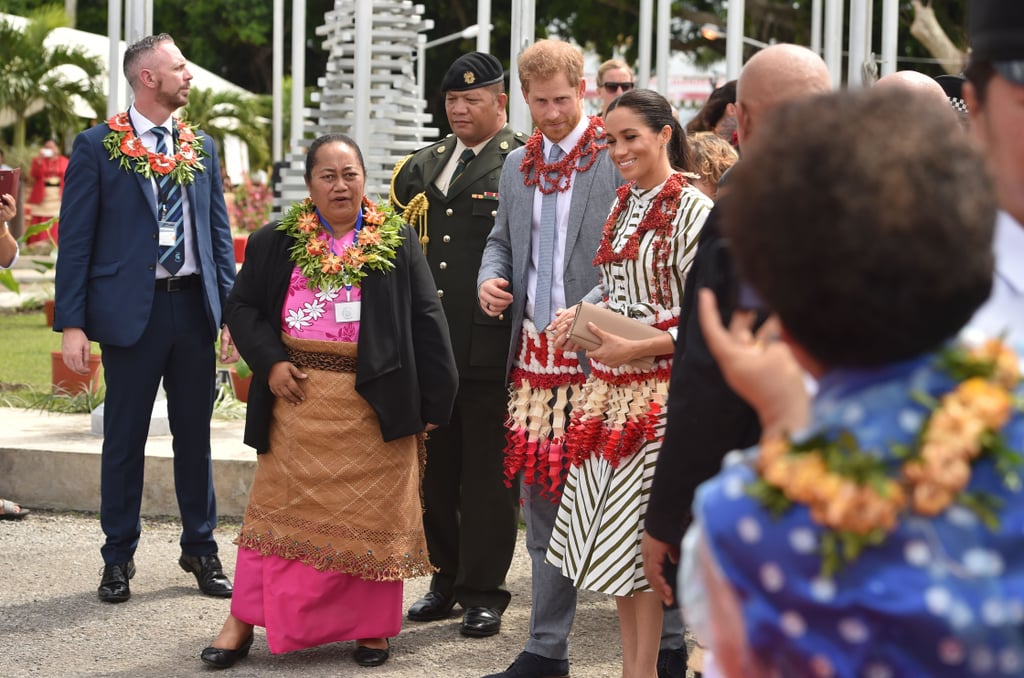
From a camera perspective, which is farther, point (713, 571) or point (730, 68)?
point (730, 68)

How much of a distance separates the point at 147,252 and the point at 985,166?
4.78 m

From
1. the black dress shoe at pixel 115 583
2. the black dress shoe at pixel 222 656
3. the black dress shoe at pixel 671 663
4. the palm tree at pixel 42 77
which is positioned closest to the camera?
the black dress shoe at pixel 671 663

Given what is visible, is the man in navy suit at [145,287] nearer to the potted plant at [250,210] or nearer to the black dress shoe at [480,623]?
the black dress shoe at [480,623]

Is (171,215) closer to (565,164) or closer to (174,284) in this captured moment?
(174,284)

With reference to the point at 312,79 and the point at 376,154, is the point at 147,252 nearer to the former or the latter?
the point at 376,154

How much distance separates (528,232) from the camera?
5172 mm

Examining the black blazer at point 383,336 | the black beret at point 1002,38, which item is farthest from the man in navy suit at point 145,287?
the black beret at point 1002,38

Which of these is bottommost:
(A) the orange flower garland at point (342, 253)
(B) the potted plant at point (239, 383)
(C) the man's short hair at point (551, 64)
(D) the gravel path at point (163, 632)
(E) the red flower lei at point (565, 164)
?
(D) the gravel path at point (163, 632)

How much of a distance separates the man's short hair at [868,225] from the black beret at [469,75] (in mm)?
4248

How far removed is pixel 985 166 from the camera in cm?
148

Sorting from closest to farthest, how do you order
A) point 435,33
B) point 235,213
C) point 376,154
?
point 376,154, point 235,213, point 435,33

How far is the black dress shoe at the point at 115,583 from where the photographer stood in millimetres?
5812

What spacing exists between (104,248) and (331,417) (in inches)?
57.4

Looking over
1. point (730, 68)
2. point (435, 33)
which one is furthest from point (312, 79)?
point (730, 68)
